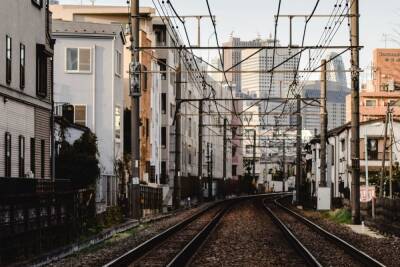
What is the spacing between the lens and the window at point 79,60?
151ft

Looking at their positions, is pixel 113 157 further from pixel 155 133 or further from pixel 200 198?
pixel 200 198

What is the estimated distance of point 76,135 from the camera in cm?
3922

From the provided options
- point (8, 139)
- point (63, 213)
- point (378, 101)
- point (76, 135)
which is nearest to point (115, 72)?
point (76, 135)

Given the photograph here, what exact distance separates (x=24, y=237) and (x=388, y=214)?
48.4 ft

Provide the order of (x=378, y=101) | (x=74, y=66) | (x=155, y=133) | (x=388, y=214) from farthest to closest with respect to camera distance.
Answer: (x=378, y=101) < (x=155, y=133) < (x=74, y=66) < (x=388, y=214)

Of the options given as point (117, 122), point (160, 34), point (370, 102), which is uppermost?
point (160, 34)

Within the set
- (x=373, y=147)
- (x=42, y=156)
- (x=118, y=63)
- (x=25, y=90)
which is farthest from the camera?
(x=373, y=147)

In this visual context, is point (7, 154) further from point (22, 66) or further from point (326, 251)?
point (326, 251)

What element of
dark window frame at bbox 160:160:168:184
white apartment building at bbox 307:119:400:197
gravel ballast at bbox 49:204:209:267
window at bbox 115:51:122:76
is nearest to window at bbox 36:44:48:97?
gravel ballast at bbox 49:204:209:267

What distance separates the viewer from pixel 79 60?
151 ft

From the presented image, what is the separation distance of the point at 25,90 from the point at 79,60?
60.4 feet

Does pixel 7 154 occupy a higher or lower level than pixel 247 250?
A: higher

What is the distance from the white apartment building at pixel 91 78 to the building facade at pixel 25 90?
13.7m

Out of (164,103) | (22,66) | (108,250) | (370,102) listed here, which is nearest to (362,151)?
(164,103)
